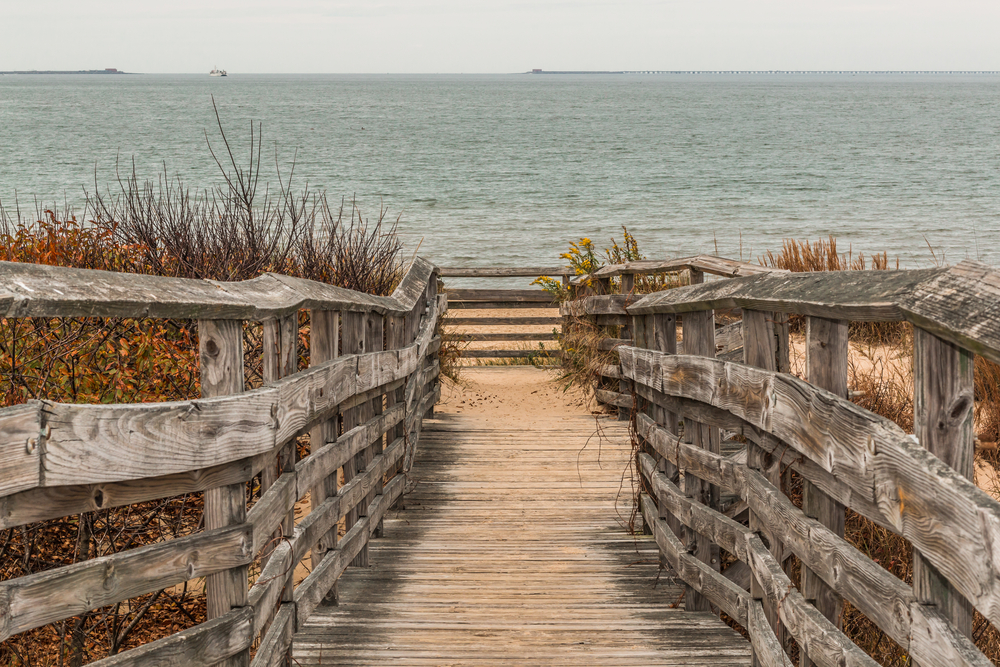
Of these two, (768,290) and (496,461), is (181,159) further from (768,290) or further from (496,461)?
(768,290)

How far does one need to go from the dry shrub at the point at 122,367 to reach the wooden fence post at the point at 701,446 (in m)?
2.13

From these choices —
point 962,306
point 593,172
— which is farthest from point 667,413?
point 593,172

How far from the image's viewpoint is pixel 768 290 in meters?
2.75

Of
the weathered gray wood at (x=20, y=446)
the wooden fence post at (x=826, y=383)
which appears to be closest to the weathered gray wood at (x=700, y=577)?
the wooden fence post at (x=826, y=383)

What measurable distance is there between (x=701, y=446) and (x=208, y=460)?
93.7 inches

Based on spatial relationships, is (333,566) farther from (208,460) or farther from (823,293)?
(823,293)

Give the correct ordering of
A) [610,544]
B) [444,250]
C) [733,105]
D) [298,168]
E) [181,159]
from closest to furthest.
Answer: [610,544], [444,250], [298,168], [181,159], [733,105]

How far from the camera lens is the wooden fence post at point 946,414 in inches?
70.8

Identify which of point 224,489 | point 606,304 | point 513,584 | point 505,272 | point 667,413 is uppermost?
point 505,272

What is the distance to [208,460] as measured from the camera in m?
2.31

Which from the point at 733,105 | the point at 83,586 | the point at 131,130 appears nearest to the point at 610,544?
the point at 83,586

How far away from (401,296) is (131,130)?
74679mm

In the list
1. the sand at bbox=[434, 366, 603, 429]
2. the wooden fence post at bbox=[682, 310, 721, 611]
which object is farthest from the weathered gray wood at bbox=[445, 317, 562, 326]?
the wooden fence post at bbox=[682, 310, 721, 611]

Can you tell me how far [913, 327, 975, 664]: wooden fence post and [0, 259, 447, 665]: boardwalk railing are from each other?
1.75 meters
